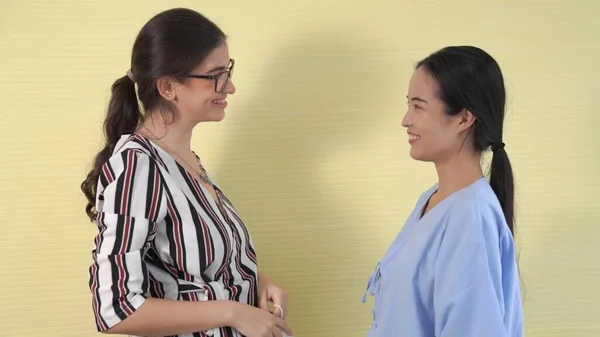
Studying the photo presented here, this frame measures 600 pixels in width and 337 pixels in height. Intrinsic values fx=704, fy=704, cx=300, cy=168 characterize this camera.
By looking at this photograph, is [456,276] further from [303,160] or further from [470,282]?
[303,160]

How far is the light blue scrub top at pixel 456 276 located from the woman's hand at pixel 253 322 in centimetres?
18

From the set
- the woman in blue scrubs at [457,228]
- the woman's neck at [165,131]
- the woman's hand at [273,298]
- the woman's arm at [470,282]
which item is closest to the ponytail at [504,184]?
the woman in blue scrubs at [457,228]

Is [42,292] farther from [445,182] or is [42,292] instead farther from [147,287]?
[445,182]

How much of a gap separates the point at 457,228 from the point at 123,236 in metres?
0.51

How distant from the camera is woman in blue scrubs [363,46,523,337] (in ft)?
3.39

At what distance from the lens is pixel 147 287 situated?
110 centimetres

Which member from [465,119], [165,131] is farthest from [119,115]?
[465,119]

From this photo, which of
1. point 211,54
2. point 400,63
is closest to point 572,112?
point 400,63

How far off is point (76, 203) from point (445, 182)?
0.87 meters

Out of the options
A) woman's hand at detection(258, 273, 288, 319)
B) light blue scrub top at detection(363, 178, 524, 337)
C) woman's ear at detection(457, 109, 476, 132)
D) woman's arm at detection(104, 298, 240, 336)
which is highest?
woman's ear at detection(457, 109, 476, 132)

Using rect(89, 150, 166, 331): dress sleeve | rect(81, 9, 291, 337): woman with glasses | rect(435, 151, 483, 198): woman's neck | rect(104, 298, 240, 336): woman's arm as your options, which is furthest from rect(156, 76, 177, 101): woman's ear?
rect(435, 151, 483, 198): woman's neck

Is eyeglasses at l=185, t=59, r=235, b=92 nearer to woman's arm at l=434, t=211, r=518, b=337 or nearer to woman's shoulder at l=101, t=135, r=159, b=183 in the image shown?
woman's shoulder at l=101, t=135, r=159, b=183

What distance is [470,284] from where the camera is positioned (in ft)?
3.38

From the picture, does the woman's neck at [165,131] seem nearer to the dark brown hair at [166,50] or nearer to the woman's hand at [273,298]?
the dark brown hair at [166,50]
